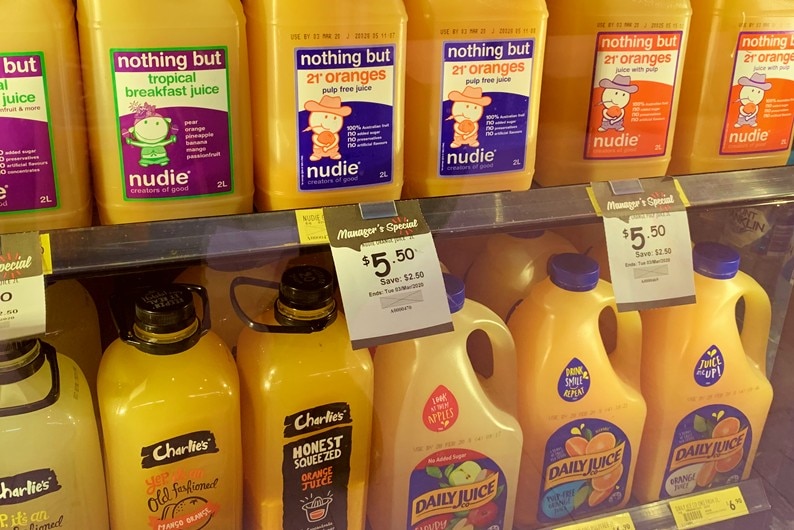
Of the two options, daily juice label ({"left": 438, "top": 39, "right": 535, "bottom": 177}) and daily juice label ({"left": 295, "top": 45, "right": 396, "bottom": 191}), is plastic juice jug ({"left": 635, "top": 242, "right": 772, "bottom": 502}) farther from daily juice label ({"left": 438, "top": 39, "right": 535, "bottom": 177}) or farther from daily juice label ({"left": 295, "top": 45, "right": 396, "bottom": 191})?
daily juice label ({"left": 295, "top": 45, "right": 396, "bottom": 191})

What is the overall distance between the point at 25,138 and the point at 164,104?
16cm

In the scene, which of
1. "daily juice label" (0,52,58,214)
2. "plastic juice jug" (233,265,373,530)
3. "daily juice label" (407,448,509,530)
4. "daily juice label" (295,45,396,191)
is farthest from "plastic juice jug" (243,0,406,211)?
"daily juice label" (407,448,509,530)

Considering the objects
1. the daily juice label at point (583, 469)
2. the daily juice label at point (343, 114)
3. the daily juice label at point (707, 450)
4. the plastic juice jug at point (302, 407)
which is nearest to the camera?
the daily juice label at point (343, 114)

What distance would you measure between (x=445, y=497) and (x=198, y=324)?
0.51m

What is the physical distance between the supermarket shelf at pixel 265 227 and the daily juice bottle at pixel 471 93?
57 mm

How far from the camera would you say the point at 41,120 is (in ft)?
2.91

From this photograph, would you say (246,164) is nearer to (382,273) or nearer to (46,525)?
(382,273)

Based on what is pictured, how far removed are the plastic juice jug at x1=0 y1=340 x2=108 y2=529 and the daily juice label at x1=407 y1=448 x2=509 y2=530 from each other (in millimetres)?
492

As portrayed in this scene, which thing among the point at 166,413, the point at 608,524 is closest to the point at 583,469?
the point at 608,524

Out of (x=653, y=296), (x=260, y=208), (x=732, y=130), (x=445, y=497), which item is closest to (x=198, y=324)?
(x=260, y=208)

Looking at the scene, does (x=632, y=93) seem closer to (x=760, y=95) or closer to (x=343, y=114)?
(x=760, y=95)

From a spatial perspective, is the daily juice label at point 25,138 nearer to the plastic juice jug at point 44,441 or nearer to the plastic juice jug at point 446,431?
the plastic juice jug at point 44,441


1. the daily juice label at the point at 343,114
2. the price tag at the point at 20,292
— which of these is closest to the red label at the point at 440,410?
the daily juice label at the point at 343,114

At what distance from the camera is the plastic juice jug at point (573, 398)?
1.26 m
